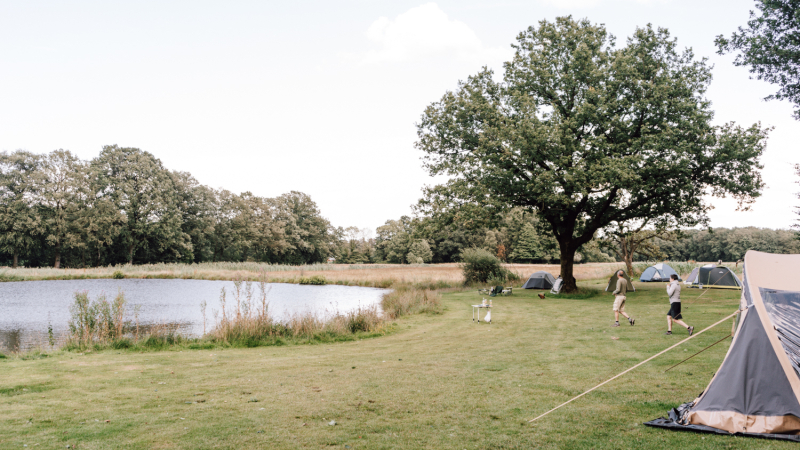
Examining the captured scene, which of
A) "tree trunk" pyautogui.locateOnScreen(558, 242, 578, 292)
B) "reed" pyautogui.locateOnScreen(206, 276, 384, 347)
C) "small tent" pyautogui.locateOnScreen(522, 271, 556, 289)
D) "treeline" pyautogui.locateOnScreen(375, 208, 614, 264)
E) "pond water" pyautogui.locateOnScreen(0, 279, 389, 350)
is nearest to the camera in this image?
"reed" pyautogui.locateOnScreen(206, 276, 384, 347)

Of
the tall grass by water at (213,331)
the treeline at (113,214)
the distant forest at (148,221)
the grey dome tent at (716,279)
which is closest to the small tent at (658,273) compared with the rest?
the distant forest at (148,221)

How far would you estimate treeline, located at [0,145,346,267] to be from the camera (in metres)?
53.5

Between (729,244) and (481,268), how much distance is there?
293ft

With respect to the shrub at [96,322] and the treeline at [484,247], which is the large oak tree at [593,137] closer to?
the shrub at [96,322]

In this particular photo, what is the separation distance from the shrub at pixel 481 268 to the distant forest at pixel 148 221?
3.62 metres

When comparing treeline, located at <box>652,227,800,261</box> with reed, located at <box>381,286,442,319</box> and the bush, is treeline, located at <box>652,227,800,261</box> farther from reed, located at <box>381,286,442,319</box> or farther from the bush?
reed, located at <box>381,286,442,319</box>

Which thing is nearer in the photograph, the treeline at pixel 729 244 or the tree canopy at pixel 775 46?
the tree canopy at pixel 775 46

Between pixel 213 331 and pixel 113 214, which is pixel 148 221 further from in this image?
pixel 213 331

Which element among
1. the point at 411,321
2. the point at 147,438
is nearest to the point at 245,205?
the point at 411,321

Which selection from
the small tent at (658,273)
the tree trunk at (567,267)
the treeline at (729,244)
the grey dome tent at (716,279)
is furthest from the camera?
the treeline at (729,244)

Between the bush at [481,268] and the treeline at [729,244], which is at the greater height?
the treeline at [729,244]

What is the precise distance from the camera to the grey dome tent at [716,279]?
27641 millimetres

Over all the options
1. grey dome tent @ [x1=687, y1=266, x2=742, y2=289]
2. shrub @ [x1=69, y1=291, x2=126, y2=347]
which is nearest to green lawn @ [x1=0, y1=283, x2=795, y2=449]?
shrub @ [x1=69, y1=291, x2=126, y2=347]

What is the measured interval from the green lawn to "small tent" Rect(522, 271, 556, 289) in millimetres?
16502
